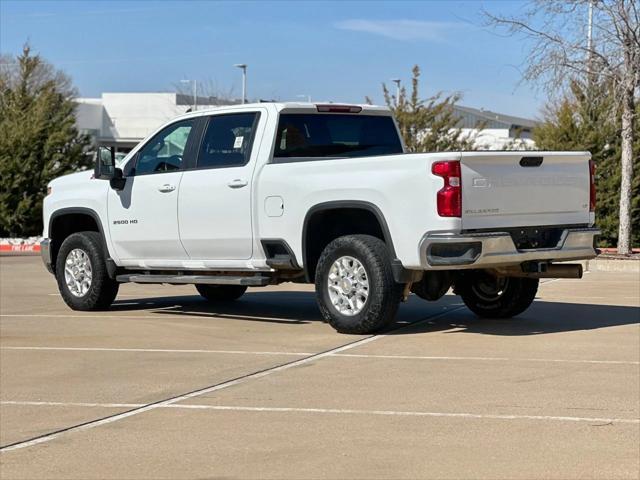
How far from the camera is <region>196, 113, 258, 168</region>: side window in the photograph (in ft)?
36.6

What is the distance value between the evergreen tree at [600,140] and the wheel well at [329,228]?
13078mm

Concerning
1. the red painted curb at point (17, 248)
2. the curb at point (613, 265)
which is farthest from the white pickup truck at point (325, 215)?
the red painted curb at point (17, 248)

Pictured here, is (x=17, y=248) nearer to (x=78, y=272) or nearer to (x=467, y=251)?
(x=78, y=272)

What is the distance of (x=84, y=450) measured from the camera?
601cm

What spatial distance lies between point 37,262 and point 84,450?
15488 millimetres

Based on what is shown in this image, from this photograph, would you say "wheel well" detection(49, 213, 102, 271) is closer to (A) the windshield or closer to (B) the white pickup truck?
(B) the white pickup truck

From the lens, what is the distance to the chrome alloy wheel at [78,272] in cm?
1254

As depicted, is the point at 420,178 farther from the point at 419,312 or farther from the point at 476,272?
the point at 419,312

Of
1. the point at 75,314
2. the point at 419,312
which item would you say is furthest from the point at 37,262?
the point at 419,312

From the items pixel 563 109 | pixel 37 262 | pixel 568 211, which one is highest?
pixel 563 109

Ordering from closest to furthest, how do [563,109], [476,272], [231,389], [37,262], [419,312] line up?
[231,389] < [476,272] < [419,312] < [37,262] < [563,109]

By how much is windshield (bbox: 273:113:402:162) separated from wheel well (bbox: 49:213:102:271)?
9.95 ft

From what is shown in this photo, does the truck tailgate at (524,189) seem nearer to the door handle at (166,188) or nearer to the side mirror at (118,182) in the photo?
the door handle at (166,188)

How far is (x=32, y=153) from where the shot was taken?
26188 millimetres
